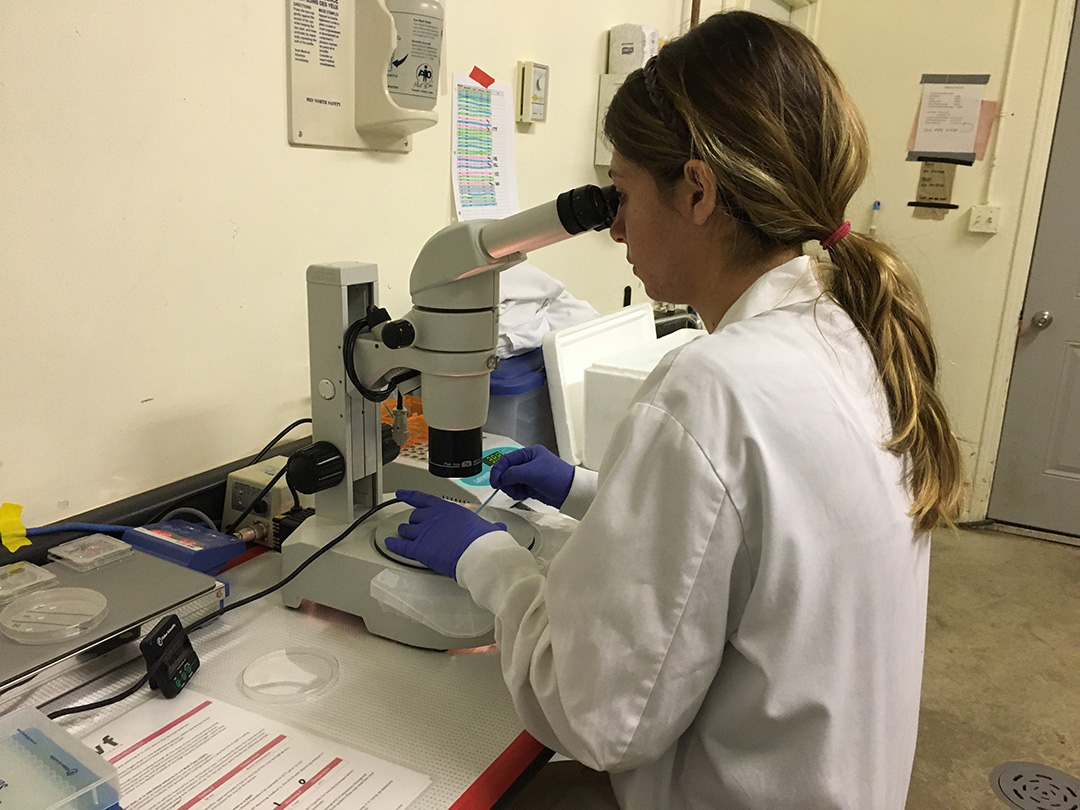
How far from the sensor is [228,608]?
94 cm

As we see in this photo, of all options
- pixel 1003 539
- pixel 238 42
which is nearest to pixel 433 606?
pixel 238 42

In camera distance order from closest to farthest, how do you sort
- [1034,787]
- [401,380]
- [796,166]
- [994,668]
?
[796,166] → [401,380] → [1034,787] → [994,668]

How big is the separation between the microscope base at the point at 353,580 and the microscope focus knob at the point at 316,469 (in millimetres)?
65

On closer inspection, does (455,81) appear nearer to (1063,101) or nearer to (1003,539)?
(1063,101)

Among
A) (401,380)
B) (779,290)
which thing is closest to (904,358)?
(779,290)

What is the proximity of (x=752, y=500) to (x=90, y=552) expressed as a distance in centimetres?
77

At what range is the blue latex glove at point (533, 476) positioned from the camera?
1.15 meters

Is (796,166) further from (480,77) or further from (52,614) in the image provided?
(480,77)

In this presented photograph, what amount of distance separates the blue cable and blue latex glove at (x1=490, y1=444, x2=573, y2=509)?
0.51 m

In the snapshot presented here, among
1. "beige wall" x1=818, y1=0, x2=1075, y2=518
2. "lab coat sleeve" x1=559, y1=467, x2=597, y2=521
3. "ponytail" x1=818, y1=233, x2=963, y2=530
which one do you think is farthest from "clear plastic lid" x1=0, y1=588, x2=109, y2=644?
"beige wall" x1=818, y1=0, x2=1075, y2=518

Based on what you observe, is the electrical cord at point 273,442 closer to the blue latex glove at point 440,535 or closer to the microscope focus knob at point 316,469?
the microscope focus knob at point 316,469

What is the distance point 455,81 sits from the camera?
5.09 feet

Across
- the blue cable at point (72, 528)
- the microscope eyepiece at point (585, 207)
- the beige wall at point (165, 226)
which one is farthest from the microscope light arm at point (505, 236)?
the blue cable at point (72, 528)

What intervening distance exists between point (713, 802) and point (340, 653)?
1.46 feet
